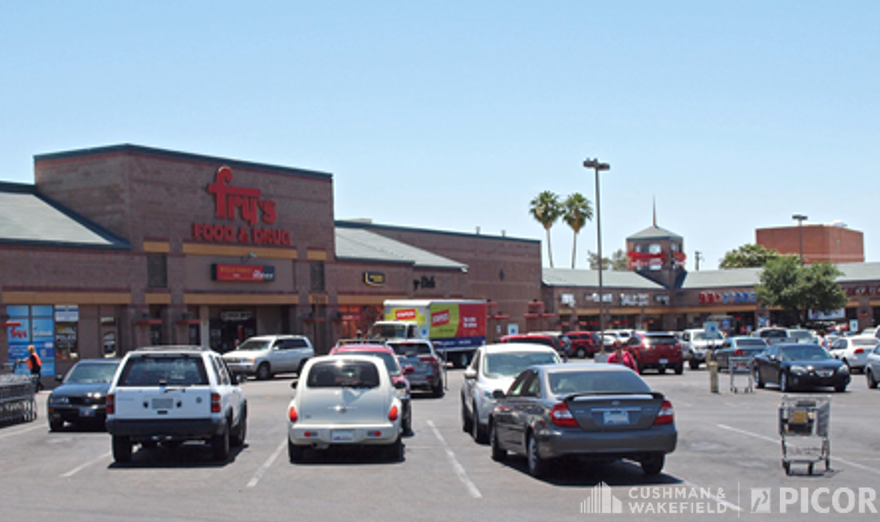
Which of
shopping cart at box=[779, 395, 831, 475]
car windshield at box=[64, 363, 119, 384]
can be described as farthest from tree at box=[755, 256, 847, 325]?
shopping cart at box=[779, 395, 831, 475]

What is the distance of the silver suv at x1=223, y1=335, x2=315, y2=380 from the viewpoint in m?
41.2

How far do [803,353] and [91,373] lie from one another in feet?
63.5

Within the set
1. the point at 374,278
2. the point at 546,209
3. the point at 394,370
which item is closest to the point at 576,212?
the point at 546,209

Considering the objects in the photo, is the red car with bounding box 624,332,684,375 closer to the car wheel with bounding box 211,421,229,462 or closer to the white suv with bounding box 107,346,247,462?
the car wheel with bounding box 211,421,229,462

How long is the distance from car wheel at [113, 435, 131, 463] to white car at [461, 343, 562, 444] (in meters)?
5.70

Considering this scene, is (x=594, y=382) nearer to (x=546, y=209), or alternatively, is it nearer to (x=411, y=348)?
(x=411, y=348)

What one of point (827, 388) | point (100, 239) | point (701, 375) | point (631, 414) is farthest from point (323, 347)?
point (631, 414)

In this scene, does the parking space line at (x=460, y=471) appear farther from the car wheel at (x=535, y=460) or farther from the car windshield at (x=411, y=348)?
the car windshield at (x=411, y=348)

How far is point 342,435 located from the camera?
14.8m

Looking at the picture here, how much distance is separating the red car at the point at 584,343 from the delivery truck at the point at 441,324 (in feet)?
48.9

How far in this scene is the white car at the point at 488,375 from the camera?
1731 centimetres

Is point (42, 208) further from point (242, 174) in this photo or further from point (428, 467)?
point (428, 467)

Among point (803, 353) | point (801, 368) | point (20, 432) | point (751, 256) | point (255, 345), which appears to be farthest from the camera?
point (751, 256)

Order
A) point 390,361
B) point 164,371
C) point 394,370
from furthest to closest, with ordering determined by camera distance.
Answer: point 390,361 → point 394,370 → point 164,371
